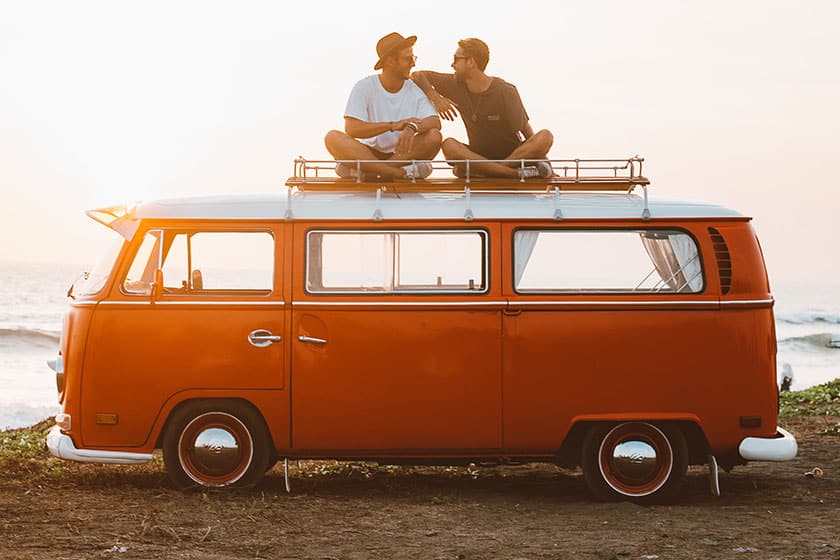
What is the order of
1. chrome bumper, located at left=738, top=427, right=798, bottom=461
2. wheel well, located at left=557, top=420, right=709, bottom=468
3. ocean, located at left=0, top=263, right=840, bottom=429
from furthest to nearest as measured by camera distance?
ocean, located at left=0, top=263, right=840, bottom=429 < wheel well, located at left=557, top=420, right=709, bottom=468 < chrome bumper, located at left=738, top=427, right=798, bottom=461

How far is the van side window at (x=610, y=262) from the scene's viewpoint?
8672 millimetres

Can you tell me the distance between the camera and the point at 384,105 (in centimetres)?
945

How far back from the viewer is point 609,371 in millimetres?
8648

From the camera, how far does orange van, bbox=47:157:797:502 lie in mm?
8633

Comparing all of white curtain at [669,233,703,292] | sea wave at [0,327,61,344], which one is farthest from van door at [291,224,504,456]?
sea wave at [0,327,61,344]

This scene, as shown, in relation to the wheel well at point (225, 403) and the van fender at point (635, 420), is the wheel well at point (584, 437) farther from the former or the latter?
the wheel well at point (225, 403)

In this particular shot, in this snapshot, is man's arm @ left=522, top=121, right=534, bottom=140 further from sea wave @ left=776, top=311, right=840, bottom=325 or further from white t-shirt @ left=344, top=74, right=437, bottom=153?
sea wave @ left=776, top=311, right=840, bottom=325

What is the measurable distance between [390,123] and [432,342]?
A: 1868 mm

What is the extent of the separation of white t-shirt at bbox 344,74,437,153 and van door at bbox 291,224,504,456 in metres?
1.04

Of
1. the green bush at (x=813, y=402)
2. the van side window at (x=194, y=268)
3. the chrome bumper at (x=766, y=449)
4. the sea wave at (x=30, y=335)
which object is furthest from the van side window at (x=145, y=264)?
the sea wave at (x=30, y=335)

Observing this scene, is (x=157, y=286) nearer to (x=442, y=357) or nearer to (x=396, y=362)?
(x=396, y=362)

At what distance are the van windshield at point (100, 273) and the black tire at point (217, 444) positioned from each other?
1.17 meters

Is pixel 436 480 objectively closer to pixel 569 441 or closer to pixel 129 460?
pixel 569 441

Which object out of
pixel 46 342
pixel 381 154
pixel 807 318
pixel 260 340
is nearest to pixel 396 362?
pixel 260 340
